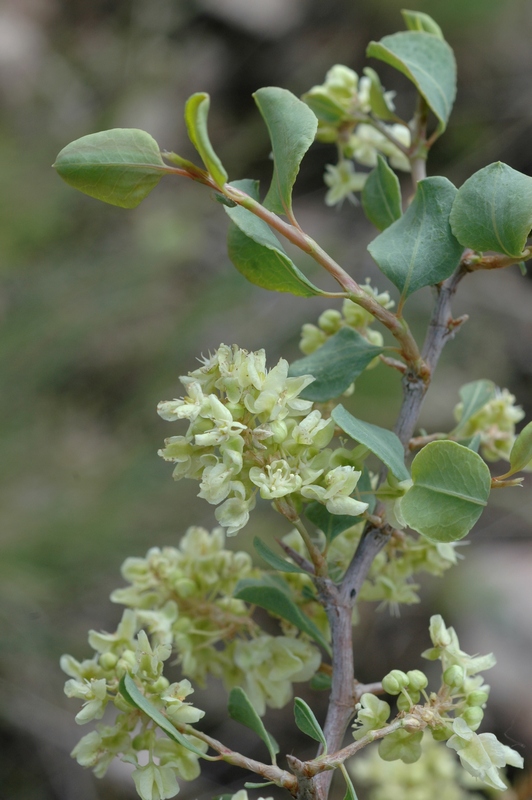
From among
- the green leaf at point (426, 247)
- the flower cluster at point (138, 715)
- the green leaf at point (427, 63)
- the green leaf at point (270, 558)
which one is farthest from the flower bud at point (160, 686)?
the green leaf at point (427, 63)

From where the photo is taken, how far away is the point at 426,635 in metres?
2.13

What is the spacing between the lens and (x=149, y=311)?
281 cm

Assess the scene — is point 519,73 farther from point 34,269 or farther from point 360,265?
point 34,269

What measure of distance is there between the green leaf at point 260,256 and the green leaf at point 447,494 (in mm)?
137

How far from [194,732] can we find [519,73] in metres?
3.16

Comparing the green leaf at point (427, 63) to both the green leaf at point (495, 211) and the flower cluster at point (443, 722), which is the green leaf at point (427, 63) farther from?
the flower cluster at point (443, 722)

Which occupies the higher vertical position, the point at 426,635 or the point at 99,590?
the point at 99,590

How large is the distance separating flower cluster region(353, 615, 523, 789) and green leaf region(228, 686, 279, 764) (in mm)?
62

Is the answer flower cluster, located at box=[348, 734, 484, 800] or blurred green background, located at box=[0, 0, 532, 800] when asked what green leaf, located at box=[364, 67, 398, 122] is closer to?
flower cluster, located at box=[348, 734, 484, 800]

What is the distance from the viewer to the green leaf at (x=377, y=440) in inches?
18.9

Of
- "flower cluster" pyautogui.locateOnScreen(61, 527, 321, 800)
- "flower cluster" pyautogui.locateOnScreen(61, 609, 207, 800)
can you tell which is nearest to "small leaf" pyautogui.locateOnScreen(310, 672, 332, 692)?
"flower cluster" pyautogui.locateOnScreen(61, 527, 321, 800)

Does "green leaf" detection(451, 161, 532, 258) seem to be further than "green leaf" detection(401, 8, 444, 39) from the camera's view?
No

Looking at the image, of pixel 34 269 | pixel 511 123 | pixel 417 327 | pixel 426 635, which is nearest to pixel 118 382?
pixel 34 269

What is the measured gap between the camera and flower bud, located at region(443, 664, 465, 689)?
1.70 feet
